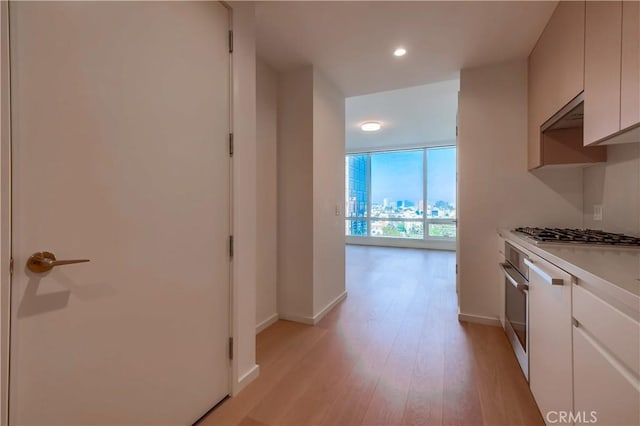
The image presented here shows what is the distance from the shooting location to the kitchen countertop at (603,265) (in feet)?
2.73

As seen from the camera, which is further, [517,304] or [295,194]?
[295,194]

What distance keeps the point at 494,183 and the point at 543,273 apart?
1.49 m

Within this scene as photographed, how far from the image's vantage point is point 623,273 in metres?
0.97

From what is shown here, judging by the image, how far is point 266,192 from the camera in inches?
107

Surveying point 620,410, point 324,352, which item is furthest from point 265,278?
point 620,410

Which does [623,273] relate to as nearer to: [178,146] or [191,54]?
[178,146]

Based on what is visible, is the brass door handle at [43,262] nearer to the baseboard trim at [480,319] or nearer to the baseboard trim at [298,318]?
the baseboard trim at [298,318]

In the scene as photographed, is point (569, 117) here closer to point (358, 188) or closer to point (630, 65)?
point (630, 65)

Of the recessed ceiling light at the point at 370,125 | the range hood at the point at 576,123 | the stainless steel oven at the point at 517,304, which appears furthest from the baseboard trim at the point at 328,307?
the recessed ceiling light at the point at 370,125

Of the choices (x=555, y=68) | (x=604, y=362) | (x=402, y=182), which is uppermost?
(x=555, y=68)

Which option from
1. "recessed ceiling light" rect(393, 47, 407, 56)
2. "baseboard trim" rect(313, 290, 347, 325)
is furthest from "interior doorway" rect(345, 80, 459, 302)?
"recessed ceiling light" rect(393, 47, 407, 56)

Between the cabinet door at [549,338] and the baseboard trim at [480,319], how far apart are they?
3.53 feet

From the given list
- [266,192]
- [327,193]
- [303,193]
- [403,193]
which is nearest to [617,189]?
[327,193]

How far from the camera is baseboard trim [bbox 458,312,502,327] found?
265 centimetres
